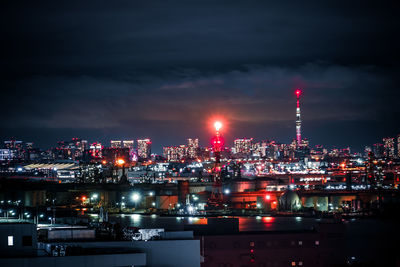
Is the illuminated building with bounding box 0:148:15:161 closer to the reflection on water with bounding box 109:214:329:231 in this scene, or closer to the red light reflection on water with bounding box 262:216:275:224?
the reflection on water with bounding box 109:214:329:231

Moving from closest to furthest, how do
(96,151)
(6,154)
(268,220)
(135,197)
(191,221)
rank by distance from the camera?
(191,221) → (268,220) → (135,197) → (96,151) → (6,154)

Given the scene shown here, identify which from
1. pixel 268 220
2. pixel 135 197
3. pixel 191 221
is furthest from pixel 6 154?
pixel 268 220

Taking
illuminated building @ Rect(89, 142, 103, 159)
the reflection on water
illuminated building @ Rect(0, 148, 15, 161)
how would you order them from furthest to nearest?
illuminated building @ Rect(0, 148, 15, 161)
illuminated building @ Rect(89, 142, 103, 159)
the reflection on water

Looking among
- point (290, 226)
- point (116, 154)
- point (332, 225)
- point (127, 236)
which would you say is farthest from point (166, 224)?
point (116, 154)

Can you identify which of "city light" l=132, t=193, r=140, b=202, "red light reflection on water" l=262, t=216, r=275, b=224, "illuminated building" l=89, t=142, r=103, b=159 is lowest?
"red light reflection on water" l=262, t=216, r=275, b=224

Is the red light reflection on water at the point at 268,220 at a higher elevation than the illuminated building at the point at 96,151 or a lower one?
lower

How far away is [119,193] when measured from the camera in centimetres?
5584

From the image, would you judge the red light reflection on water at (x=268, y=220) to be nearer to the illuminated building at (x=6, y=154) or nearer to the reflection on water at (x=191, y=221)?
the reflection on water at (x=191, y=221)

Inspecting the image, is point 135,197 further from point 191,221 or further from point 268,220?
point 268,220

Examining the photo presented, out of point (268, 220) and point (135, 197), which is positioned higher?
point (135, 197)

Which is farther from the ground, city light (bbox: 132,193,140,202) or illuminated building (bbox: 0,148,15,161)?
illuminated building (bbox: 0,148,15,161)

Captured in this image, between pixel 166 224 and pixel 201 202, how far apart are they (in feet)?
54.3

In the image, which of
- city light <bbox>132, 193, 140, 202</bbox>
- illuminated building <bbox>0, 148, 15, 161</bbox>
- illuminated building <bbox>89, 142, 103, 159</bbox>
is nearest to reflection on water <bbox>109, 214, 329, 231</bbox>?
city light <bbox>132, 193, 140, 202</bbox>

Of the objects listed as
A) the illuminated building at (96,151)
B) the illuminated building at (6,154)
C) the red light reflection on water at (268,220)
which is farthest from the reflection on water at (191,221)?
the illuminated building at (6,154)
